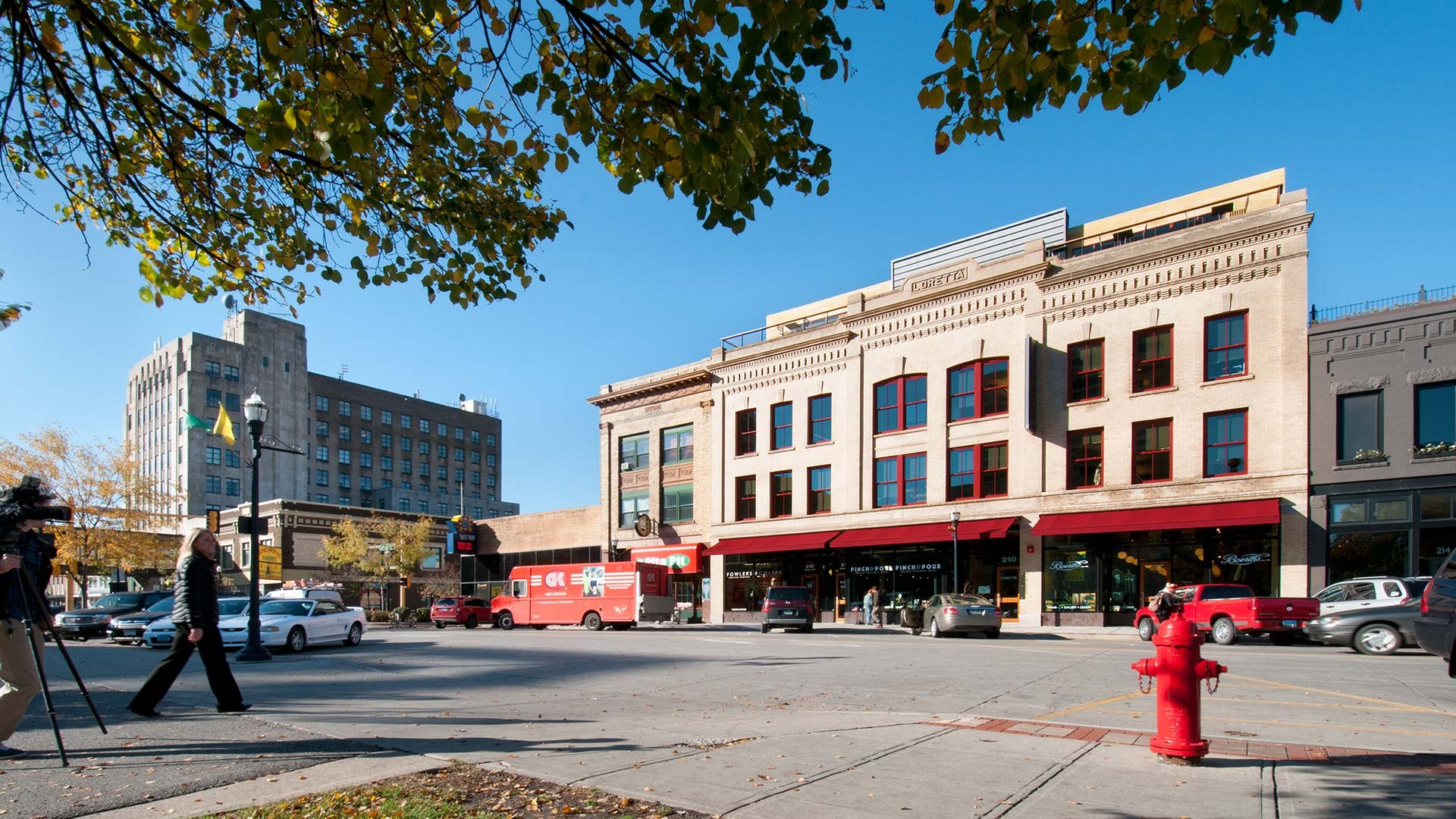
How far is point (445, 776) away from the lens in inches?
249

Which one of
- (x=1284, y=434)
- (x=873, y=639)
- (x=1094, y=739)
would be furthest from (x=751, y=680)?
(x=1284, y=434)

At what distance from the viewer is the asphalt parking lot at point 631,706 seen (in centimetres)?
695

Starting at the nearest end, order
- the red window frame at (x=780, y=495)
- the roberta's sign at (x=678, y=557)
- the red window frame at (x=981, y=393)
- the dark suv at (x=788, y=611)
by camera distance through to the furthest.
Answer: the dark suv at (x=788, y=611) < the red window frame at (x=981, y=393) < the red window frame at (x=780, y=495) < the roberta's sign at (x=678, y=557)

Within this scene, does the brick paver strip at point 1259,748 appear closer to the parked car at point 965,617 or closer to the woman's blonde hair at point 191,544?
the woman's blonde hair at point 191,544

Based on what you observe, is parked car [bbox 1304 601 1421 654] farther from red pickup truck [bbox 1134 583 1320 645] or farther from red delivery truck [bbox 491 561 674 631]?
red delivery truck [bbox 491 561 674 631]

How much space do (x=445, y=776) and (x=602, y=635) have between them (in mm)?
23811

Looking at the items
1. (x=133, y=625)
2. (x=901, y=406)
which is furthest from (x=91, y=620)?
(x=901, y=406)

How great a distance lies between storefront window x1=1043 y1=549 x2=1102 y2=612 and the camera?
31891 mm

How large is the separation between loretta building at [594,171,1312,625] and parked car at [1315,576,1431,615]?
608cm

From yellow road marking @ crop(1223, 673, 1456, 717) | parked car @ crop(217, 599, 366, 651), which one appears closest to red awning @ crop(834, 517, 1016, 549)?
yellow road marking @ crop(1223, 673, 1456, 717)

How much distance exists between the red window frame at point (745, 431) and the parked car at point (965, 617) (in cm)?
1736

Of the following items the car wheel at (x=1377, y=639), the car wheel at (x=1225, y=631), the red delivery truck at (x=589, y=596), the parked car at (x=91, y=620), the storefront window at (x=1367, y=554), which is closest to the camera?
the car wheel at (x=1377, y=639)

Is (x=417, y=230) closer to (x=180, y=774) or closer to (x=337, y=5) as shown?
(x=337, y=5)

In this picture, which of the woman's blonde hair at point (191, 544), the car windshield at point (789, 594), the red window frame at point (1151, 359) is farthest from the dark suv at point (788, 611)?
the woman's blonde hair at point (191, 544)
